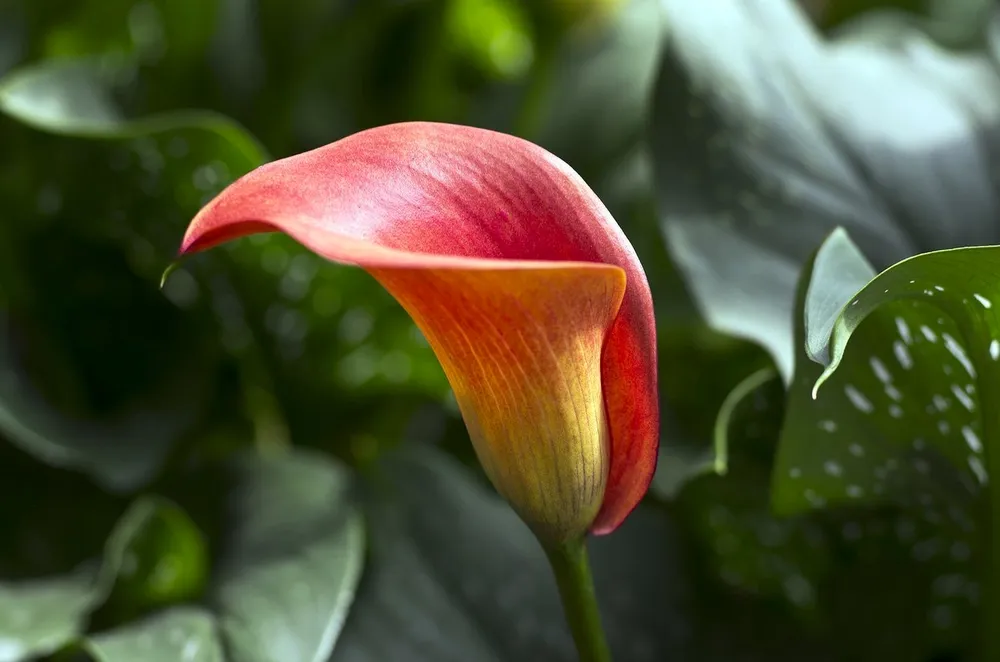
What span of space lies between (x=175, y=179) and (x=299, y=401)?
0.15m

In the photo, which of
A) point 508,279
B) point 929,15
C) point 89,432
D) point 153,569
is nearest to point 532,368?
point 508,279

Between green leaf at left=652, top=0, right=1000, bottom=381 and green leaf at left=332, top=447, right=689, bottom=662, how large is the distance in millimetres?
135

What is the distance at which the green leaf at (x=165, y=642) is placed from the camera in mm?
347

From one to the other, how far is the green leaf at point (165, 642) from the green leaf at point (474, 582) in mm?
54

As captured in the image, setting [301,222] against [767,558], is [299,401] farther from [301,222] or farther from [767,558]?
[301,222]

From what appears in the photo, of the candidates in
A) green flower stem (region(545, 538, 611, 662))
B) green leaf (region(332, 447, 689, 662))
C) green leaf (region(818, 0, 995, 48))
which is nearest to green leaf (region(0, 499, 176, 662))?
green leaf (region(332, 447, 689, 662))

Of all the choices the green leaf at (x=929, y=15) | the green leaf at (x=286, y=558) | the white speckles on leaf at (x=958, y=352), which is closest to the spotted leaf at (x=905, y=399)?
the white speckles on leaf at (x=958, y=352)

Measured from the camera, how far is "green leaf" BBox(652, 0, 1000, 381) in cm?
40

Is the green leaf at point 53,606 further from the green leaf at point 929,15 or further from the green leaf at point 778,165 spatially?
the green leaf at point 929,15

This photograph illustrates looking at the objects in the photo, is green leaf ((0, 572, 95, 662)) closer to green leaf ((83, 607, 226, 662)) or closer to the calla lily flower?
green leaf ((83, 607, 226, 662))

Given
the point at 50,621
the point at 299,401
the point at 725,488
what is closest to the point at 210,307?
the point at 299,401

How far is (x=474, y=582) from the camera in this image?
411 millimetres

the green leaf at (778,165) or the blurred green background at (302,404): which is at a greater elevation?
the green leaf at (778,165)

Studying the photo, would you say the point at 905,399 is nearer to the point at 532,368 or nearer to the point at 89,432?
the point at 532,368
